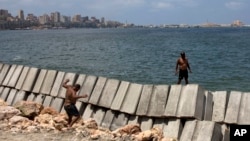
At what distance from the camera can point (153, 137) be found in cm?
1017

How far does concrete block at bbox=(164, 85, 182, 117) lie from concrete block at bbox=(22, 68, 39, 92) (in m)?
5.84

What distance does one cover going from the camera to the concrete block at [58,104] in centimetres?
1376

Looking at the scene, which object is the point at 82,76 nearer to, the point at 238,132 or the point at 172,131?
the point at 172,131

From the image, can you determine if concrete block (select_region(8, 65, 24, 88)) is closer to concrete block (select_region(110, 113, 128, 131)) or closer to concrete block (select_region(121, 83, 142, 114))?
concrete block (select_region(110, 113, 128, 131))

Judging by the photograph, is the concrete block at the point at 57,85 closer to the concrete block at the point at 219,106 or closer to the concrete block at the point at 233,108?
the concrete block at the point at 219,106

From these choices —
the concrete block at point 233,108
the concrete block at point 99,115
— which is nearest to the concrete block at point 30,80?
the concrete block at point 99,115

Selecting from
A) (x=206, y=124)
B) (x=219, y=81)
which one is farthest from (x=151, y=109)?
(x=219, y=81)

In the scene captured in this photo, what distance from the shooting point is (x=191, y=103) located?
10.7 m

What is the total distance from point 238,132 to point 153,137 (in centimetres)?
208

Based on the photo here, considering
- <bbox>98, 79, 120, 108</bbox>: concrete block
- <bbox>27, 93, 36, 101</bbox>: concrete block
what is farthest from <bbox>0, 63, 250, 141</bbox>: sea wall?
<bbox>27, 93, 36, 101</bbox>: concrete block

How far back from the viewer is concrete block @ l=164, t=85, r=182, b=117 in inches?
431

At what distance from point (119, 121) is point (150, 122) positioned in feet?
3.37

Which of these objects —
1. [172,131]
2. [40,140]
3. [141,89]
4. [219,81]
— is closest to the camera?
[40,140]

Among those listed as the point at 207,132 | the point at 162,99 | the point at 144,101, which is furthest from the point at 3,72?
the point at 207,132
